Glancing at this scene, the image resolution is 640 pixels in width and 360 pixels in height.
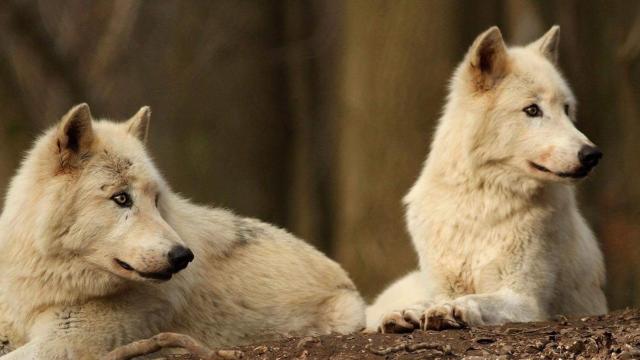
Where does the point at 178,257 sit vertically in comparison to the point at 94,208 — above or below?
below

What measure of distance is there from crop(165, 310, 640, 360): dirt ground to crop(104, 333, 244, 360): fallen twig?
4.2 inches

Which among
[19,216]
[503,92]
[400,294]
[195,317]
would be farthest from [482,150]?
[19,216]

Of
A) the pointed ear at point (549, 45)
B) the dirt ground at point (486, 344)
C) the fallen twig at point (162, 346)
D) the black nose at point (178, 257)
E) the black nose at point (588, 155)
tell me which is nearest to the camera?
the dirt ground at point (486, 344)

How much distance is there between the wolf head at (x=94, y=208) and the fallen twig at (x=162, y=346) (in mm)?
362

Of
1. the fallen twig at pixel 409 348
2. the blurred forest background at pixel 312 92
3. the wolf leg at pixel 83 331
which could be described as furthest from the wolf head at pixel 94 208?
the blurred forest background at pixel 312 92

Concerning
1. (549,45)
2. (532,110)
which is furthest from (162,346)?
(549,45)

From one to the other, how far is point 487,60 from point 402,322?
1.96 m

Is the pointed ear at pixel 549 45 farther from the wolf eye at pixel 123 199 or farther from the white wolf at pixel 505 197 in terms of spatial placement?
the wolf eye at pixel 123 199

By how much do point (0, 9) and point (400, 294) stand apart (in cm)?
493

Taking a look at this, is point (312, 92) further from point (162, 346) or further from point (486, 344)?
point (486, 344)

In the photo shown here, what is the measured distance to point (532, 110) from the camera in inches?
330

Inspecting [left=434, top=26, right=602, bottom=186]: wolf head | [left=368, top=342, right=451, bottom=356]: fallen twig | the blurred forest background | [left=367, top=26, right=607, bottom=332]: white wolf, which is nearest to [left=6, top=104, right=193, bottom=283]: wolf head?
[left=368, top=342, right=451, bottom=356]: fallen twig

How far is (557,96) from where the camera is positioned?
841 centimetres

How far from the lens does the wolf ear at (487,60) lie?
851 centimetres
